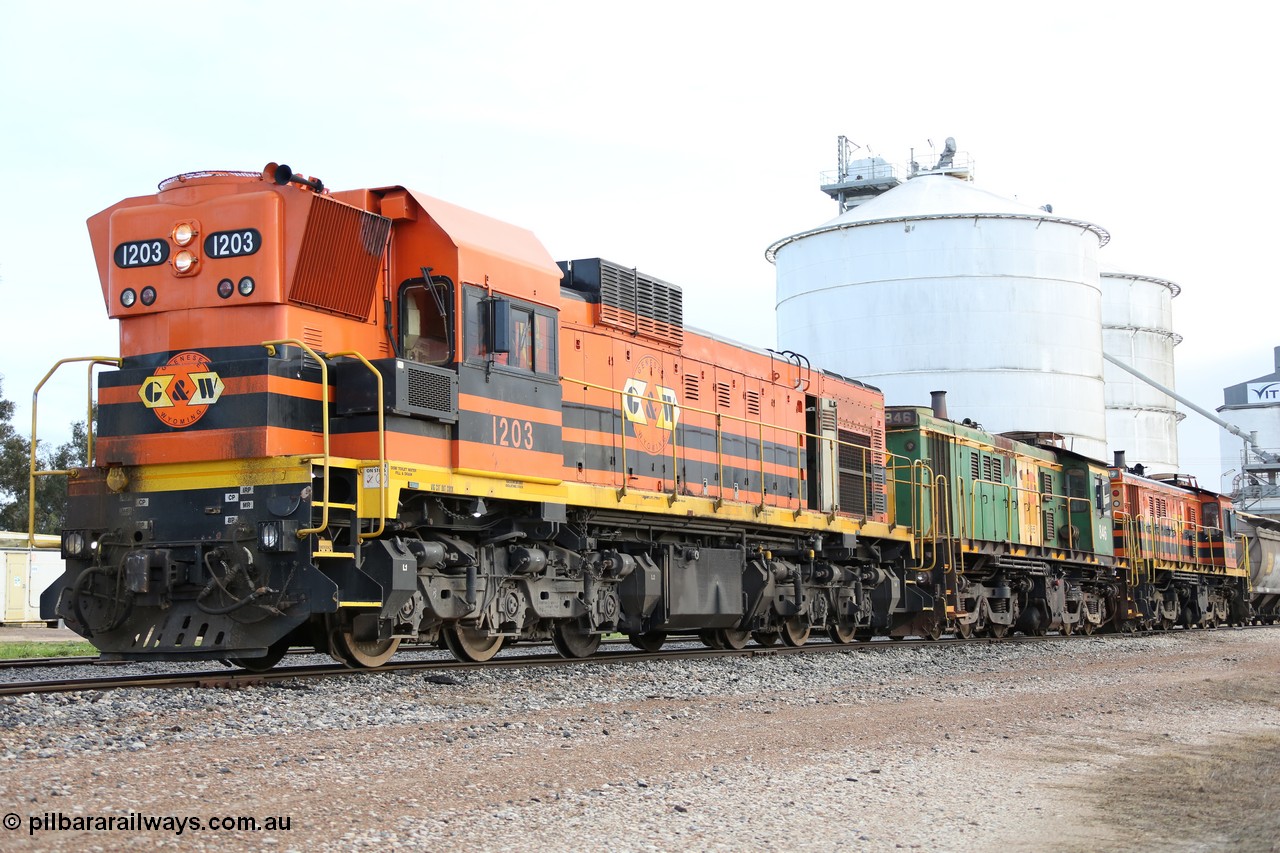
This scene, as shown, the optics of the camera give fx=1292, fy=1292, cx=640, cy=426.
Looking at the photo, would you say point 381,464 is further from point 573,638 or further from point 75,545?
point 573,638

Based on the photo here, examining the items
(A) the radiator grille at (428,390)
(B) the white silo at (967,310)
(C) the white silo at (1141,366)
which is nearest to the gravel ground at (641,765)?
(A) the radiator grille at (428,390)

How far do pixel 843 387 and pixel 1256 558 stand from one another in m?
24.5

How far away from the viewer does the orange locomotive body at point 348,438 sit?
10062mm

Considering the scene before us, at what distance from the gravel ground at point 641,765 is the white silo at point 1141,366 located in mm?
46488

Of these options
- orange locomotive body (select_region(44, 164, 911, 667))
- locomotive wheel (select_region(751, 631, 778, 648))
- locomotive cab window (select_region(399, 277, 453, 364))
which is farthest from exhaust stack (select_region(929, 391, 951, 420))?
locomotive cab window (select_region(399, 277, 453, 364))

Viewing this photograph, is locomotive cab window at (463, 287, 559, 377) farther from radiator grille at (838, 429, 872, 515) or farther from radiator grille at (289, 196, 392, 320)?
radiator grille at (838, 429, 872, 515)

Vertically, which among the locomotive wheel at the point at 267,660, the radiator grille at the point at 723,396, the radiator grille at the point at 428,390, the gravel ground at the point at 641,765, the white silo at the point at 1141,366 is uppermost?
the white silo at the point at 1141,366

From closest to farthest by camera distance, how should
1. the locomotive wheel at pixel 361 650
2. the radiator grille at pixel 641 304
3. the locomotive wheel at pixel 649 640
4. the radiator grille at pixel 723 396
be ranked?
the locomotive wheel at pixel 361 650 < the radiator grille at pixel 641 304 < the locomotive wheel at pixel 649 640 < the radiator grille at pixel 723 396

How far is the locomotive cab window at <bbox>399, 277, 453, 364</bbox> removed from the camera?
11.2 m

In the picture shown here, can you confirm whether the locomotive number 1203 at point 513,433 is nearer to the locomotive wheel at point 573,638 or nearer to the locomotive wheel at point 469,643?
the locomotive wheel at point 469,643

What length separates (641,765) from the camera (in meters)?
7.12

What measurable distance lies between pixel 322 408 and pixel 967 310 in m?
36.0

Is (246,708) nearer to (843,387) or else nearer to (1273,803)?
(1273,803)

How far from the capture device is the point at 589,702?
9906 millimetres
